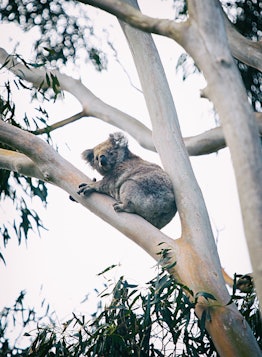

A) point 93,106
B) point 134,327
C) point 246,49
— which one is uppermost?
point 93,106

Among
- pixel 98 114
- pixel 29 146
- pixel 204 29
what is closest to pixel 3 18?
pixel 98 114

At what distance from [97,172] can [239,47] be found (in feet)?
5.37

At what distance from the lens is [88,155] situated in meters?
5.16

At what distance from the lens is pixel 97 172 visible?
513 cm

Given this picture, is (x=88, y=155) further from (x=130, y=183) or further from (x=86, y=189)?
(x=86, y=189)

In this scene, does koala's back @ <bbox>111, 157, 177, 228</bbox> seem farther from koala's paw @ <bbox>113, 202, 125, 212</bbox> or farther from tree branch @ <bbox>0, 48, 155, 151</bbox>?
tree branch @ <bbox>0, 48, 155, 151</bbox>

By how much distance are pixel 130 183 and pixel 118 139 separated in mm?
697

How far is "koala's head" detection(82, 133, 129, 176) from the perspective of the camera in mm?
4911

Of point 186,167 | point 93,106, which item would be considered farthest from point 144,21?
point 93,106

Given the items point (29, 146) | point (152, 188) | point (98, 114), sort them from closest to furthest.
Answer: point (29, 146) < point (152, 188) < point (98, 114)

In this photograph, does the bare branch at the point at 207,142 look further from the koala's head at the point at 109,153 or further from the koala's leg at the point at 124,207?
the koala's leg at the point at 124,207

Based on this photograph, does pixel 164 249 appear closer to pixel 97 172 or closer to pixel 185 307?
pixel 185 307

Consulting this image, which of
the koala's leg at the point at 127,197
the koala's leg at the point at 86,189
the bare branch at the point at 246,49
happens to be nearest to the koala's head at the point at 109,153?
the koala's leg at the point at 127,197

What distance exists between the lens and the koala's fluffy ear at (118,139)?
16.6 ft
